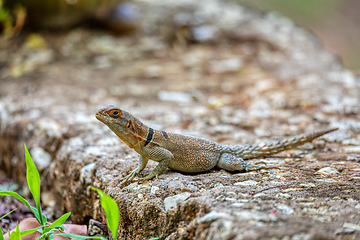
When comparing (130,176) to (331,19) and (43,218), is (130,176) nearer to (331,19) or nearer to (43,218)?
(43,218)

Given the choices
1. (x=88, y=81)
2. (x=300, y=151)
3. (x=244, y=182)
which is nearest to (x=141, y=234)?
(x=244, y=182)

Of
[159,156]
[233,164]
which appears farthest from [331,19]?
[159,156]

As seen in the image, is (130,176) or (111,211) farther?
(130,176)

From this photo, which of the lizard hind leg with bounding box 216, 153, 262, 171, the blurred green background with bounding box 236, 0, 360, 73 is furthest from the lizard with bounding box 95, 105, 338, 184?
the blurred green background with bounding box 236, 0, 360, 73

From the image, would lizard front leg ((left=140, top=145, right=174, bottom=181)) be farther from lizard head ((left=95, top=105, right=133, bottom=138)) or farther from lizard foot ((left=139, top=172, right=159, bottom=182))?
lizard head ((left=95, top=105, right=133, bottom=138))

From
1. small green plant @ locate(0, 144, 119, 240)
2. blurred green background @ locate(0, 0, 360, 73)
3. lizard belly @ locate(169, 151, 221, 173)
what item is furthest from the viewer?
blurred green background @ locate(0, 0, 360, 73)

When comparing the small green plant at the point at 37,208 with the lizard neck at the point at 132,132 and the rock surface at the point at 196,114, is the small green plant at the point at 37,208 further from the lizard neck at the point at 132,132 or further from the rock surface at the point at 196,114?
the lizard neck at the point at 132,132
